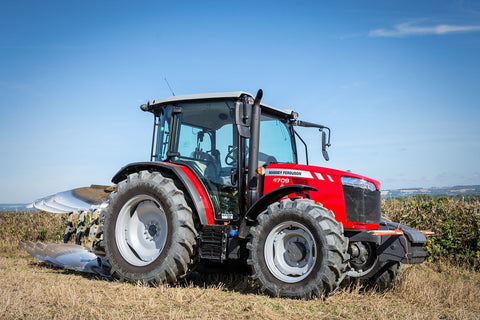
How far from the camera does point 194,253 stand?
5.75m

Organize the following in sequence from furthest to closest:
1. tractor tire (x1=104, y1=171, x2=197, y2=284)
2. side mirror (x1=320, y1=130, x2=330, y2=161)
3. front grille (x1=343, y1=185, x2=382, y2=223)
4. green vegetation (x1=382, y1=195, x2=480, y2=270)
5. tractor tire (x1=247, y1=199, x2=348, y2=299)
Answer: green vegetation (x1=382, y1=195, x2=480, y2=270) < side mirror (x1=320, y1=130, x2=330, y2=161) < tractor tire (x1=104, y1=171, x2=197, y2=284) < front grille (x1=343, y1=185, x2=382, y2=223) < tractor tire (x1=247, y1=199, x2=348, y2=299)

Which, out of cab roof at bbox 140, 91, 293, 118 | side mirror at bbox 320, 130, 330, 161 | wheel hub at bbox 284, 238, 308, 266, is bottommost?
wheel hub at bbox 284, 238, 308, 266

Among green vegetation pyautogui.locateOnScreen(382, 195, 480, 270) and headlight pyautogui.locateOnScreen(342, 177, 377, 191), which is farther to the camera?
green vegetation pyautogui.locateOnScreen(382, 195, 480, 270)

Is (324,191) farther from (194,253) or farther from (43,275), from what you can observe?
(43,275)

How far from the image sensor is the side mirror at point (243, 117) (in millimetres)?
5297

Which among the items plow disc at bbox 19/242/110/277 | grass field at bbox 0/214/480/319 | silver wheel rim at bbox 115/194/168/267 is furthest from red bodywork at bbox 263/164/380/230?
plow disc at bbox 19/242/110/277

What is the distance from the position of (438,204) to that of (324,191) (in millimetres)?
4622

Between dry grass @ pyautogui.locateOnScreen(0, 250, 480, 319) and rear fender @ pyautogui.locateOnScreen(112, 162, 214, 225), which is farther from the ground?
rear fender @ pyautogui.locateOnScreen(112, 162, 214, 225)

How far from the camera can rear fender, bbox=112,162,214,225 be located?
575cm

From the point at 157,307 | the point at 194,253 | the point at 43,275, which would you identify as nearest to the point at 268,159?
the point at 194,253

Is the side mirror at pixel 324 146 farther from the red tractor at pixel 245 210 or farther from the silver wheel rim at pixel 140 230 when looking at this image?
the silver wheel rim at pixel 140 230

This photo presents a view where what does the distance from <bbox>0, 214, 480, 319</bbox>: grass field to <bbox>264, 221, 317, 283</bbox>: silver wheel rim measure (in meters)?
0.35

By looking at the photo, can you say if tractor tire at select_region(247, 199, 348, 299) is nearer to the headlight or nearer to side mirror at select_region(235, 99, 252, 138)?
the headlight

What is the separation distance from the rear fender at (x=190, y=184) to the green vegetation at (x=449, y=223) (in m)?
4.72
